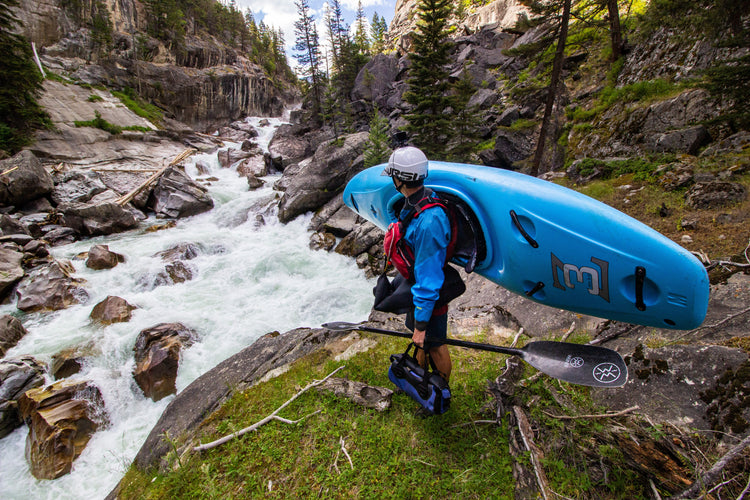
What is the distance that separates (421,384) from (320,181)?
13.7 metres

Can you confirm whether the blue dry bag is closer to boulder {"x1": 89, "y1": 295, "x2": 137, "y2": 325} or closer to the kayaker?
the kayaker

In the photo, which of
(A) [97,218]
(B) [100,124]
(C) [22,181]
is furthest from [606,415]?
(B) [100,124]

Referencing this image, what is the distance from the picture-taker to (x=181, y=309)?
8172 mm

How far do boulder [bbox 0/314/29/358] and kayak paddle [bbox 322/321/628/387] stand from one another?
9948mm

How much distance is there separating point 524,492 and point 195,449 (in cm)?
271

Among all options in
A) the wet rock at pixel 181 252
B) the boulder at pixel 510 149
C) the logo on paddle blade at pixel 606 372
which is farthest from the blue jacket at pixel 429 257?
the boulder at pixel 510 149

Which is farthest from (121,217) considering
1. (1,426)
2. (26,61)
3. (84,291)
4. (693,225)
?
(693,225)

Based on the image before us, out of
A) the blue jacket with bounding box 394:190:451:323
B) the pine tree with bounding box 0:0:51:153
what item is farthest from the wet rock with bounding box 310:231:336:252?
the pine tree with bounding box 0:0:51:153

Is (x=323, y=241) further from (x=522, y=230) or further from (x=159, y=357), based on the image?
(x=522, y=230)

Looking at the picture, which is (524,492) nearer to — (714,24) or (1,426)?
(1,426)

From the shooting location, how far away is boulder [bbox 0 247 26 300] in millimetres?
7957

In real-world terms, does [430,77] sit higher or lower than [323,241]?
higher

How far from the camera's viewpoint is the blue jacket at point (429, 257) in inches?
91.4

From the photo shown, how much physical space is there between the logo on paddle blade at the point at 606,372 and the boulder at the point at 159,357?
276 inches
